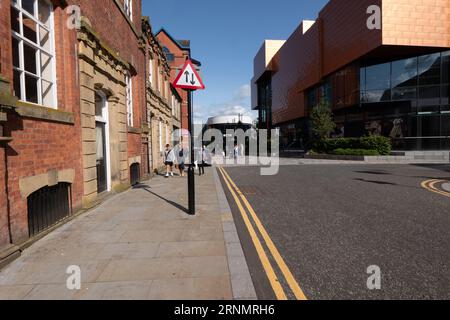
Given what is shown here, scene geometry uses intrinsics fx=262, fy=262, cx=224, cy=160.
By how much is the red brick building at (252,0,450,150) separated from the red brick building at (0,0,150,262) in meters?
25.6

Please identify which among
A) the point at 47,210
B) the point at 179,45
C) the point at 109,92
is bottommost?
the point at 47,210

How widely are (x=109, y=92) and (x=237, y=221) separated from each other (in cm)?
577

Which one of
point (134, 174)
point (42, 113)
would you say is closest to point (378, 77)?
point (134, 174)

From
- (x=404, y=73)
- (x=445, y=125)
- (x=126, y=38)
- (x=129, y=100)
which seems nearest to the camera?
(x=126, y=38)

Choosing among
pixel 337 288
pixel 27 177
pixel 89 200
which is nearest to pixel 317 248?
pixel 337 288

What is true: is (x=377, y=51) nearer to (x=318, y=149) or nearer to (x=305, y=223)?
(x=318, y=149)

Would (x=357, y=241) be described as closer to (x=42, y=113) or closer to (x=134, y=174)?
(x=42, y=113)

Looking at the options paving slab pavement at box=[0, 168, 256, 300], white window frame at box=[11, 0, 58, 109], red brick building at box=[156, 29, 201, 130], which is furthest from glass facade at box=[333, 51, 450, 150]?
white window frame at box=[11, 0, 58, 109]

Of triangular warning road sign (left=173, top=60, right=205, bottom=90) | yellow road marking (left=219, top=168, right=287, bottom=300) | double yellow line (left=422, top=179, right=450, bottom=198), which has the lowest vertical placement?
yellow road marking (left=219, top=168, right=287, bottom=300)

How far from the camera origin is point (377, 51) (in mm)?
25766

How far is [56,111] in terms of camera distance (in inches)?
207

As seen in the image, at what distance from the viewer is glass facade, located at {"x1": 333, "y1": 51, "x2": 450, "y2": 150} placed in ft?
81.1

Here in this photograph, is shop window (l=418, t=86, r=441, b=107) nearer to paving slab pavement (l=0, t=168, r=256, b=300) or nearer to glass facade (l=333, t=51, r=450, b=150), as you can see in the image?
glass facade (l=333, t=51, r=450, b=150)

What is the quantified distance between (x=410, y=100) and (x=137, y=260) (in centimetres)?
3016
